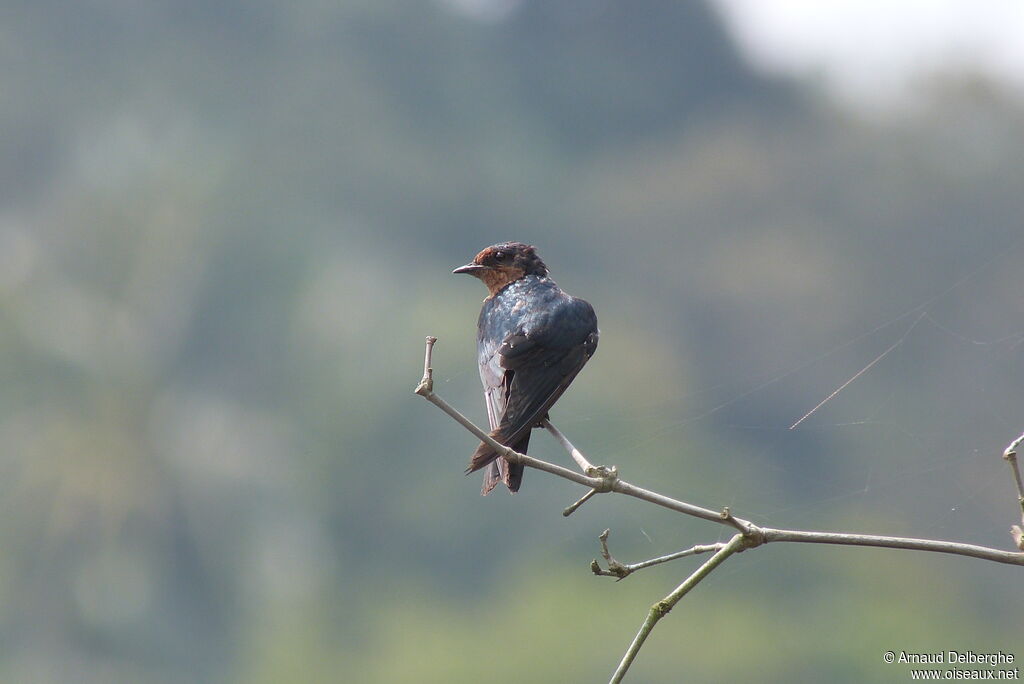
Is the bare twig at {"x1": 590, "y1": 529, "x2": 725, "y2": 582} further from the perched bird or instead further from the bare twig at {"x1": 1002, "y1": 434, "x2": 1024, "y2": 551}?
the perched bird

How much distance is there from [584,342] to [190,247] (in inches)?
1648

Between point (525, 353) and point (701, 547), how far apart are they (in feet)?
6.07

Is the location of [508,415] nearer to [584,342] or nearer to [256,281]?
[584,342]

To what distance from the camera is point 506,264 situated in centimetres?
529

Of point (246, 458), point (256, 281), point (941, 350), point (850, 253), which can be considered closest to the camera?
point (941, 350)

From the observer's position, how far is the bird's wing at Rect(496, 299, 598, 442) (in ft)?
13.9

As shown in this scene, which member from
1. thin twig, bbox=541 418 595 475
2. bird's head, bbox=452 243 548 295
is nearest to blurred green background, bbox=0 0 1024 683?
bird's head, bbox=452 243 548 295

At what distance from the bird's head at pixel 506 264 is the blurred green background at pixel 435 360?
51.9ft

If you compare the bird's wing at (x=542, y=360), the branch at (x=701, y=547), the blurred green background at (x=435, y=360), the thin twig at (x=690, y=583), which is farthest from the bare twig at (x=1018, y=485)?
the blurred green background at (x=435, y=360)

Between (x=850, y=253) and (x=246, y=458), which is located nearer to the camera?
(x=246, y=458)

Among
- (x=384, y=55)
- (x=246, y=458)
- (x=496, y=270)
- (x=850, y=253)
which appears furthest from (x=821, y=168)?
(x=496, y=270)

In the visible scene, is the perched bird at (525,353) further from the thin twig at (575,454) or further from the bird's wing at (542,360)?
the thin twig at (575,454)

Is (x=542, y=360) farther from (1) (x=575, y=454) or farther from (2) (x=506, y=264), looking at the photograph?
(1) (x=575, y=454)

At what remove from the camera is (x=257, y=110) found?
5750cm
